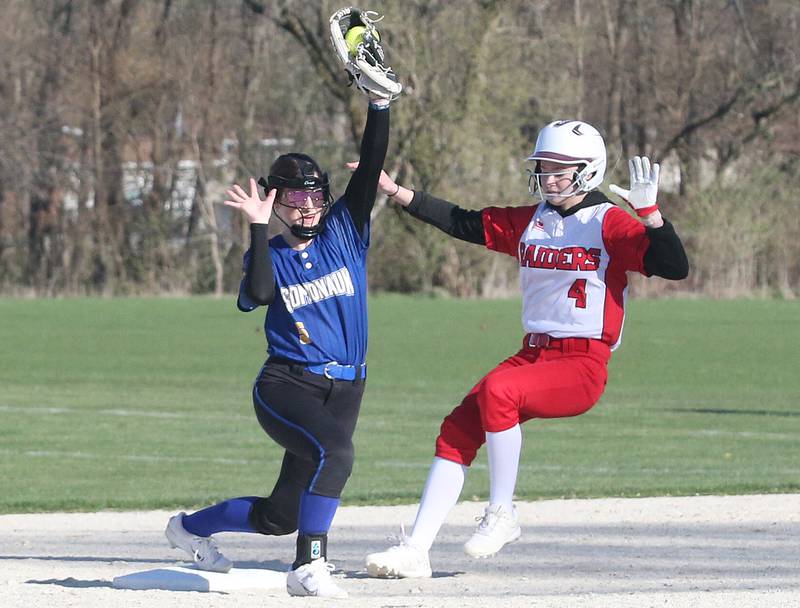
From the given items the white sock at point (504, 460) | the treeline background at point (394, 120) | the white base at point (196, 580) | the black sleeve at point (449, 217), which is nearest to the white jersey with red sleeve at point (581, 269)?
the black sleeve at point (449, 217)

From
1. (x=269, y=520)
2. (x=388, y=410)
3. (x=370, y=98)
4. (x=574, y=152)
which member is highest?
(x=370, y=98)

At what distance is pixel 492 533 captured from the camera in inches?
276

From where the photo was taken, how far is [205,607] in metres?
6.18

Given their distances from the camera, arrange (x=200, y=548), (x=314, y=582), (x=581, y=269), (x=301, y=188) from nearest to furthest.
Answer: (x=314, y=582) → (x=301, y=188) → (x=581, y=269) → (x=200, y=548)

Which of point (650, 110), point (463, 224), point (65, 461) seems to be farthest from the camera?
point (650, 110)

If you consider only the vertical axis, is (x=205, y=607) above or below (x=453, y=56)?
below

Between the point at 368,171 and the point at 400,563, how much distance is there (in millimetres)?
1655

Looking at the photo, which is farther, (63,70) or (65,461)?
(63,70)

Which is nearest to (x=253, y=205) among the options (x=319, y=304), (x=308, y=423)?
(x=319, y=304)

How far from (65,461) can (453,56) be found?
28257 millimetres

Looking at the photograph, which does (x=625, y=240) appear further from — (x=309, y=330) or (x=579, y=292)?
A: (x=309, y=330)

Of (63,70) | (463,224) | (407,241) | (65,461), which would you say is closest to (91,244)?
(63,70)

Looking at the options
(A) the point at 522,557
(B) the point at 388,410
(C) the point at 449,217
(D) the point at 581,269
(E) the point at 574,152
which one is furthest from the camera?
(B) the point at 388,410

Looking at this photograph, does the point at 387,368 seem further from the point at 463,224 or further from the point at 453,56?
the point at 453,56
